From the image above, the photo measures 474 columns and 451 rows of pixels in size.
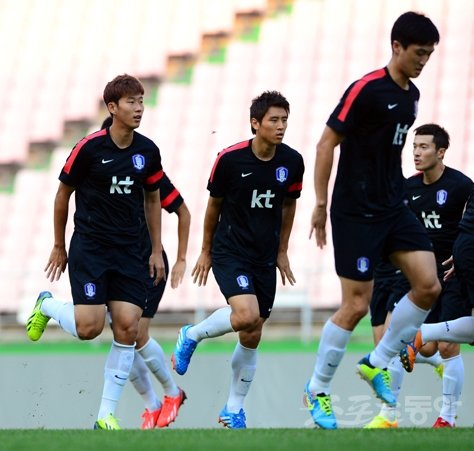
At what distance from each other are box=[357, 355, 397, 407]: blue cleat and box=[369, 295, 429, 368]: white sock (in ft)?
0.12

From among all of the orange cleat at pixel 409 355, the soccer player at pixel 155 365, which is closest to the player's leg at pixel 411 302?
the orange cleat at pixel 409 355

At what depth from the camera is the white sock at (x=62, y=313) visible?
806cm

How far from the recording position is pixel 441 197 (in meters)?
8.79

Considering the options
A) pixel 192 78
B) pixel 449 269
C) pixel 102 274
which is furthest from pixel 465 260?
pixel 192 78

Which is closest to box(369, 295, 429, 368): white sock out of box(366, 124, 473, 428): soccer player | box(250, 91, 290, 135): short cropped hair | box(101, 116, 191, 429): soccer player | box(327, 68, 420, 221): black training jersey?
box(327, 68, 420, 221): black training jersey

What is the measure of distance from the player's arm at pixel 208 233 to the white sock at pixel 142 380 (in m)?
1.23

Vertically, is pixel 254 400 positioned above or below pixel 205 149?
below

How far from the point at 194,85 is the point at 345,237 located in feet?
45.2

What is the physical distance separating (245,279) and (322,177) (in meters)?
1.49

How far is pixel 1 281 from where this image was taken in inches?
692

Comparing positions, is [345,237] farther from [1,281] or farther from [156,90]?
[156,90]

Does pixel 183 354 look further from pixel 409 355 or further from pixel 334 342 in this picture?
pixel 334 342

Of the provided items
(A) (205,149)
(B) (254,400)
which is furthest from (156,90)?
(B) (254,400)

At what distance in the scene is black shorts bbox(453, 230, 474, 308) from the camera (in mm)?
7926
